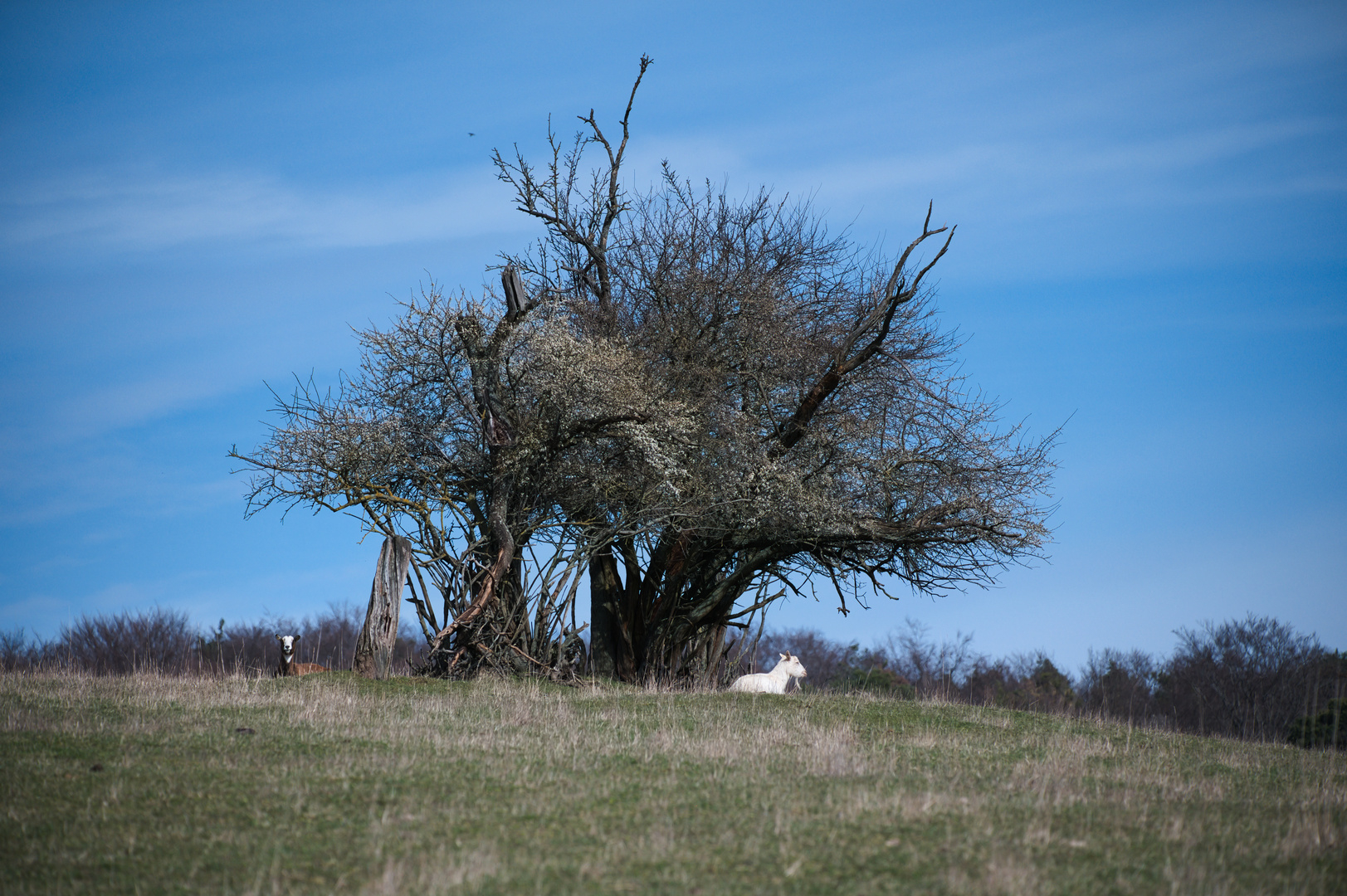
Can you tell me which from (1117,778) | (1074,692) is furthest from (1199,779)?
(1074,692)

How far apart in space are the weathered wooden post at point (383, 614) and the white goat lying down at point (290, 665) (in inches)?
26.8

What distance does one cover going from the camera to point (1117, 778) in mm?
9414

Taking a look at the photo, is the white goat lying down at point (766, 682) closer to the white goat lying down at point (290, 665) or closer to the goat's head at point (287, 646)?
the white goat lying down at point (290, 665)

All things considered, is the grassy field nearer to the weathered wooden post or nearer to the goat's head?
the weathered wooden post

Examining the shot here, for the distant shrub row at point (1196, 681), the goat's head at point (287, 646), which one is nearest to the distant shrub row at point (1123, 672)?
the distant shrub row at point (1196, 681)

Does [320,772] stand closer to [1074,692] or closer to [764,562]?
[764,562]

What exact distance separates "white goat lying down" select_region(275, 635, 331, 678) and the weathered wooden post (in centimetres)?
68

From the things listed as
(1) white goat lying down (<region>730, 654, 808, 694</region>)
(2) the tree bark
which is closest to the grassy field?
(1) white goat lying down (<region>730, 654, 808, 694</region>)

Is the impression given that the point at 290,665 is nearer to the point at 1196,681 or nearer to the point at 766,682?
the point at 766,682

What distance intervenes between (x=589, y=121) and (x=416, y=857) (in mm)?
17139

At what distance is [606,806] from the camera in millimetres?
7488

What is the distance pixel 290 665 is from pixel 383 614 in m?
1.70

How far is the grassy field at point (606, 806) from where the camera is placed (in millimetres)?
6066

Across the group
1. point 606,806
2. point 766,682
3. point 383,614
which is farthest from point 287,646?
point 606,806
